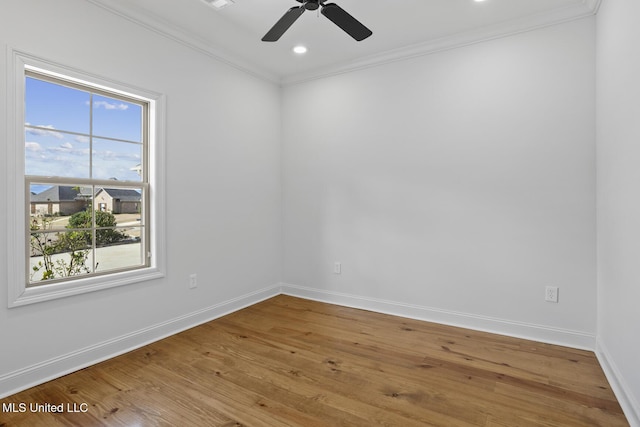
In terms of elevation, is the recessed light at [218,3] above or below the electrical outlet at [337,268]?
above

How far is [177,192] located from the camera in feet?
10.1

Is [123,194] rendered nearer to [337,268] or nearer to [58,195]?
[58,195]

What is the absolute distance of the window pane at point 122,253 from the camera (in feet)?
8.66

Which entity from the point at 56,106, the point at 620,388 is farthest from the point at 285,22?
the point at 620,388

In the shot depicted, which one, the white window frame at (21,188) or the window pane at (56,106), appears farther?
the window pane at (56,106)

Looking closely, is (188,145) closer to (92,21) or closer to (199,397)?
(92,21)

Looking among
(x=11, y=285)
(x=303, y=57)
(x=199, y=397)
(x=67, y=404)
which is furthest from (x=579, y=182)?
(x=11, y=285)

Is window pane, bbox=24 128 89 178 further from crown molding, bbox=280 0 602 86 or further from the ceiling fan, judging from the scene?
crown molding, bbox=280 0 602 86

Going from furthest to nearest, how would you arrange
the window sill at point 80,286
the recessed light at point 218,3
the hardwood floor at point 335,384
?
the recessed light at point 218,3 < the window sill at point 80,286 < the hardwood floor at point 335,384

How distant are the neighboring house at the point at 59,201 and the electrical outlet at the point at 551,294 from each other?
3.76 m

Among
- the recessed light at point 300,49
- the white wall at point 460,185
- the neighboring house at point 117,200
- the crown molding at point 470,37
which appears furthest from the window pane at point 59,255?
the crown molding at point 470,37

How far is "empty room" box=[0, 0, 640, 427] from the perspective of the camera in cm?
205

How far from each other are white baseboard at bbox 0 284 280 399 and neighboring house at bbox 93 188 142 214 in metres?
1.01

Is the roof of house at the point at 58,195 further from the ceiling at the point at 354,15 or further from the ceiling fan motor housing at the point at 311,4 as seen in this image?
the ceiling fan motor housing at the point at 311,4
